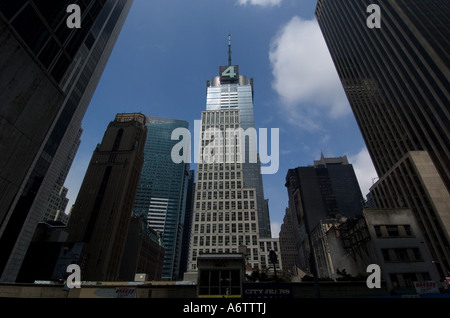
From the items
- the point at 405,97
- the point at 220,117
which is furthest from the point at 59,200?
the point at 405,97

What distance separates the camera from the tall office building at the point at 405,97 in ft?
214

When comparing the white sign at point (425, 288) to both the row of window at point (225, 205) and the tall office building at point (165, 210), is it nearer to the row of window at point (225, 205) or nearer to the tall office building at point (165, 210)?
the row of window at point (225, 205)

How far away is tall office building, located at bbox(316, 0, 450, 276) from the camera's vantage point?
65.2 m

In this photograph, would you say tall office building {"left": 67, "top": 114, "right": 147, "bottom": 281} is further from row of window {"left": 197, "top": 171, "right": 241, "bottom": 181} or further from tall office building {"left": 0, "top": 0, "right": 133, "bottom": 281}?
tall office building {"left": 0, "top": 0, "right": 133, "bottom": 281}

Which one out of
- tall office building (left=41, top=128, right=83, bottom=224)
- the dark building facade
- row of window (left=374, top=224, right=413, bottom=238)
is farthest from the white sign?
tall office building (left=41, top=128, right=83, bottom=224)

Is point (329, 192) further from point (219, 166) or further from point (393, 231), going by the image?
point (393, 231)

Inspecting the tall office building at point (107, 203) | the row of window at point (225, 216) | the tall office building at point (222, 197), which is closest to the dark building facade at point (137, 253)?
the tall office building at point (107, 203)

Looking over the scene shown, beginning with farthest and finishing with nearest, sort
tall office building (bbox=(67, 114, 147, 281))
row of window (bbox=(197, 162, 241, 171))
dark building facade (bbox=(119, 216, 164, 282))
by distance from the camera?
dark building facade (bbox=(119, 216, 164, 282)) → row of window (bbox=(197, 162, 241, 171)) → tall office building (bbox=(67, 114, 147, 281))

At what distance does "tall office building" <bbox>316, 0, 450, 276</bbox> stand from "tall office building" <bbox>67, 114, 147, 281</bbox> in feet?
319

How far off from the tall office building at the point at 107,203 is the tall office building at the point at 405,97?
3830 inches

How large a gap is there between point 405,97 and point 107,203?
11683 cm

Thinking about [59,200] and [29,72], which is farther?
[59,200]

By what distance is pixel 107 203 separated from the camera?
92188 millimetres

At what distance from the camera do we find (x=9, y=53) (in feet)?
Result: 34.5
